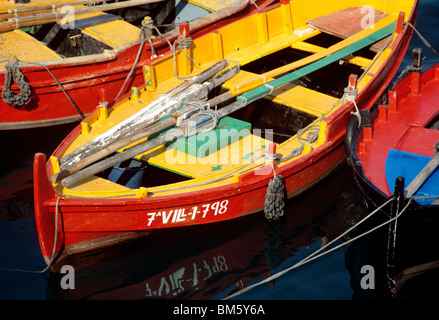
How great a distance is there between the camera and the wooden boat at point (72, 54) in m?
13.9

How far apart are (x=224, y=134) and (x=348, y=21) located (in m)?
5.17

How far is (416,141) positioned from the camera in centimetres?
1248

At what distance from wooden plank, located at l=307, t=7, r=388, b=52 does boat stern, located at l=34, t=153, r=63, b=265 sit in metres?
7.64

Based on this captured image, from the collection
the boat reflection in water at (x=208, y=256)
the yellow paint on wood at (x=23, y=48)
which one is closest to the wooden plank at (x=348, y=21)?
the boat reflection in water at (x=208, y=256)

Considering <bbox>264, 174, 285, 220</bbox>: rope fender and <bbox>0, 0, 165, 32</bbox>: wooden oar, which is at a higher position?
<bbox>0, 0, 165, 32</bbox>: wooden oar

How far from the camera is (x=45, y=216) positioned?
10.6m

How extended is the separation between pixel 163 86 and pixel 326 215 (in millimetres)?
3959

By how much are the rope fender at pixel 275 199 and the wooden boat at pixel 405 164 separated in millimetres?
1274

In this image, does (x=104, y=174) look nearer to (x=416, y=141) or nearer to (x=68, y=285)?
(x=68, y=285)

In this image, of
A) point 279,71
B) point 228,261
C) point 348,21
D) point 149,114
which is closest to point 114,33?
point 149,114

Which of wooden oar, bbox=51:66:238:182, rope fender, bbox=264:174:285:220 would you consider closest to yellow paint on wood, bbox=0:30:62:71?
wooden oar, bbox=51:66:238:182

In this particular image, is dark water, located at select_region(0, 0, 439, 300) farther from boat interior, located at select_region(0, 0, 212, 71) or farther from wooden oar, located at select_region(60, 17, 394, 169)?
boat interior, located at select_region(0, 0, 212, 71)

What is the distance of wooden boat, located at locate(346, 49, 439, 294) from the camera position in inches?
408
